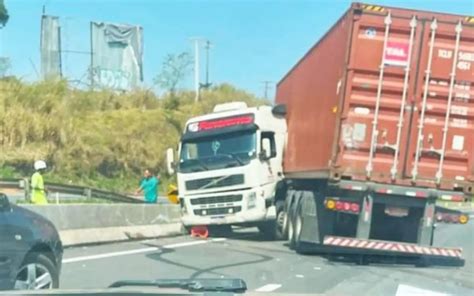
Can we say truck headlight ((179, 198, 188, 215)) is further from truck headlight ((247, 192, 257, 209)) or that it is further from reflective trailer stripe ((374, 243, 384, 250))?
reflective trailer stripe ((374, 243, 384, 250))

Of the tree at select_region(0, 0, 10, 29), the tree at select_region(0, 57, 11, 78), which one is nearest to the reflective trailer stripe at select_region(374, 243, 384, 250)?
the tree at select_region(0, 57, 11, 78)

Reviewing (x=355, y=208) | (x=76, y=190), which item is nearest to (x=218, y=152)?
(x=76, y=190)

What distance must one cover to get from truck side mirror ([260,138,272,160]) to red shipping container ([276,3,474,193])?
506cm

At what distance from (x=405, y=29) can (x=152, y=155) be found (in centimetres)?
3831

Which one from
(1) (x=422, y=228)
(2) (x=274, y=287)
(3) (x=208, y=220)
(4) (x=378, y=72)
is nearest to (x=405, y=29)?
(4) (x=378, y=72)

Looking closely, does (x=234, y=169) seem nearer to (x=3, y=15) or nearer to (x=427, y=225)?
(x=427, y=225)

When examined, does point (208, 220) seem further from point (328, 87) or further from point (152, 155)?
point (152, 155)

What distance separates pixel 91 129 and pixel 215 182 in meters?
31.5

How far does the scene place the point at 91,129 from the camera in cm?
5197

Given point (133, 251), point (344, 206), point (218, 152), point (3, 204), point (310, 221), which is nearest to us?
point (3, 204)

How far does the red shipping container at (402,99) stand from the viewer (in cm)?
1537

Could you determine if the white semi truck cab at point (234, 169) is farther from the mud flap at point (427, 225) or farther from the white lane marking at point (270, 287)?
the white lane marking at point (270, 287)

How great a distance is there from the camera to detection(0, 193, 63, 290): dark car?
8.66 meters

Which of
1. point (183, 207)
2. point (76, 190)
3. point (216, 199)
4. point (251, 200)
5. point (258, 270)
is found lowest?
point (76, 190)
